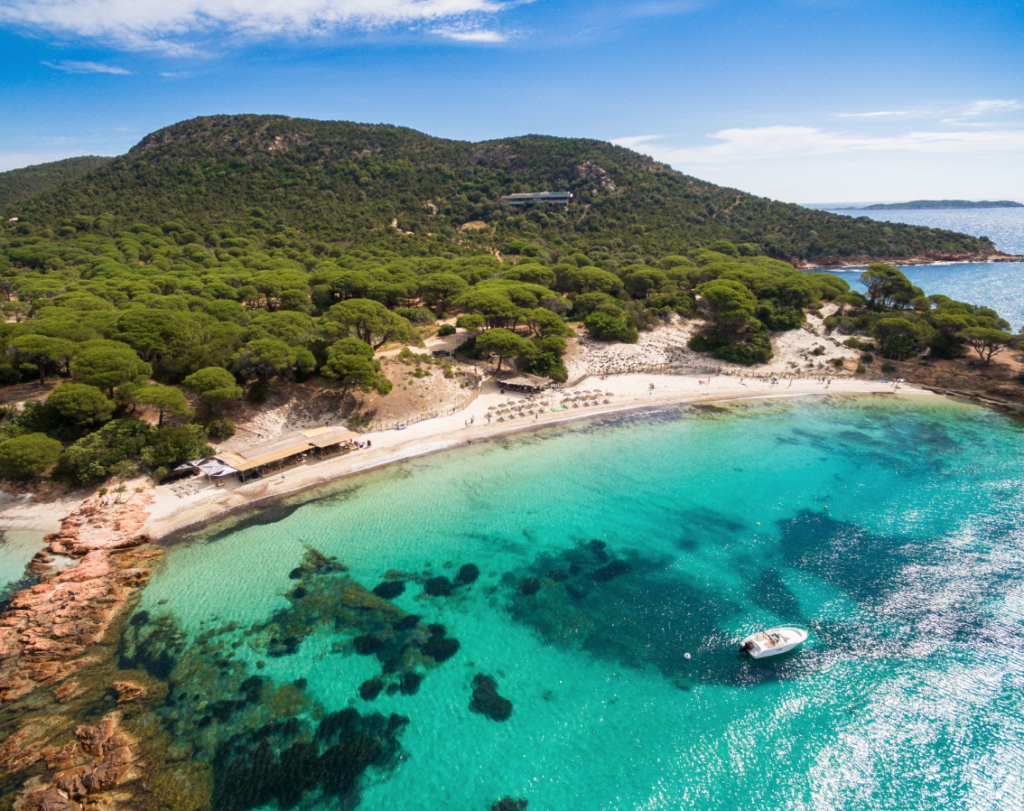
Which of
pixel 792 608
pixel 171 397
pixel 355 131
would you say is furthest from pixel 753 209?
pixel 171 397

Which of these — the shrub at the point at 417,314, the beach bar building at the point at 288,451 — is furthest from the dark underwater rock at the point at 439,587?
the shrub at the point at 417,314

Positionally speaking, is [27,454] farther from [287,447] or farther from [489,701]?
[489,701]

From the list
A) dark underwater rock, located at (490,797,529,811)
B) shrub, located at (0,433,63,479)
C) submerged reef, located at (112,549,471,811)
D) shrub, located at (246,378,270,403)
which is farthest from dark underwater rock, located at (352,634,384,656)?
shrub, located at (246,378,270,403)

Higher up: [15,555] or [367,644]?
[15,555]

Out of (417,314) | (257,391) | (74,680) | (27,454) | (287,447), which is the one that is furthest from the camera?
(417,314)

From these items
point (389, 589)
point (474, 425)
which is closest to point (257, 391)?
point (474, 425)

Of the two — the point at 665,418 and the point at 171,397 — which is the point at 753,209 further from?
the point at 171,397

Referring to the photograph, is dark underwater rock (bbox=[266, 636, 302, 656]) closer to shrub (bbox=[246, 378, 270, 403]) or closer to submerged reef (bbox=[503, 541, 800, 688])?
submerged reef (bbox=[503, 541, 800, 688])
